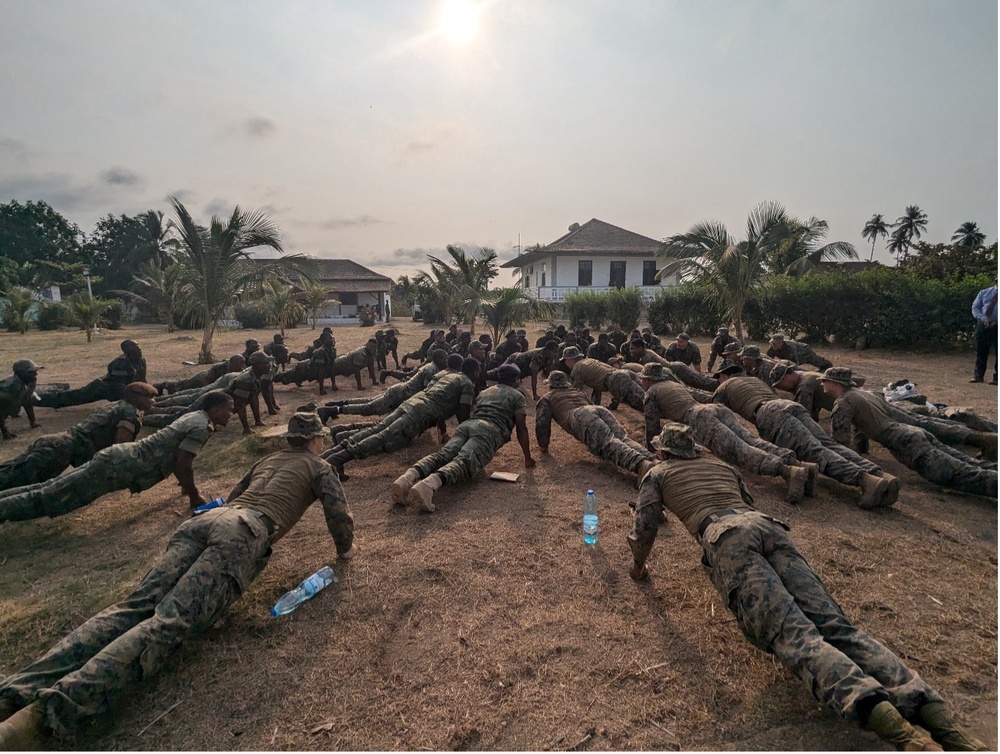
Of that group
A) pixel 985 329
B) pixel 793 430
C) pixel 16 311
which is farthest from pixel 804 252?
pixel 16 311

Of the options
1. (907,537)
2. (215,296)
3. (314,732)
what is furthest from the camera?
(215,296)

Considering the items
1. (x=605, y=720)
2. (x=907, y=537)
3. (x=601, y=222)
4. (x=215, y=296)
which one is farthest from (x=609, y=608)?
(x=601, y=222)

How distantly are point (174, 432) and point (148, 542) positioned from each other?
43.5 inches

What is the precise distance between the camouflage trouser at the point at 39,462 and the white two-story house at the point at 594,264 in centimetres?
3004

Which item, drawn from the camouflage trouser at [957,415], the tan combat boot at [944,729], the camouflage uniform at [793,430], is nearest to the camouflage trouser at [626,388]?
the camouflage uniform at [793,430]

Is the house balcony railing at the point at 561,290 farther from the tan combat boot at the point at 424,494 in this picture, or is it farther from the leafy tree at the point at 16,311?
the tan combat boot at the point at 424,494

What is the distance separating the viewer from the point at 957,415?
700 centimetres

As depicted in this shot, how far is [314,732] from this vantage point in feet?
9.32

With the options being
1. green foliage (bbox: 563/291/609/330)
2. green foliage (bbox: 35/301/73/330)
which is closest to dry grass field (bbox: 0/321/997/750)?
green foliage (bbox: 563/291/609/330)

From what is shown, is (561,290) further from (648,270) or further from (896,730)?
(896,730)

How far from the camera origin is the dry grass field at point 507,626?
2.85 metres

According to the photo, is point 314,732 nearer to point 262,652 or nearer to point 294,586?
point 262,652

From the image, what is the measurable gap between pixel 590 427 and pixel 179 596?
4.64 meters

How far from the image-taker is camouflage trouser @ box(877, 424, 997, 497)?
5336 mm
